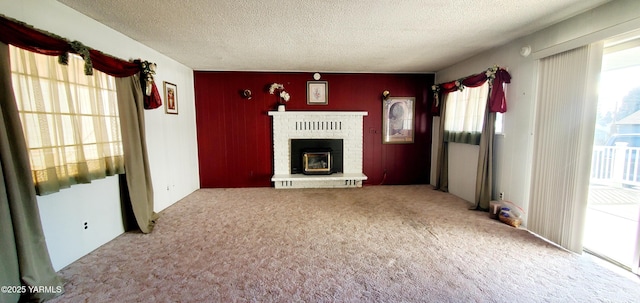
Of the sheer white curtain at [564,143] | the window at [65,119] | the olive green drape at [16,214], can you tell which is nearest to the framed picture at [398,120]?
the sheer white curtain at [564,143]

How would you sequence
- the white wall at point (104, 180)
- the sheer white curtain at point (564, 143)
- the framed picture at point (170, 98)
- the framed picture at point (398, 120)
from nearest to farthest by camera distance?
the white wall at point (104, 180) → the sheer white curtain at point (564, 143) → the framed picture at point (170, 98) → the framed picture at point (398, 120)

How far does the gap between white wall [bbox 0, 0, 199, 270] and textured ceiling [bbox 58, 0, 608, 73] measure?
0.51ft

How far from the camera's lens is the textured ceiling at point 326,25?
7.15ft

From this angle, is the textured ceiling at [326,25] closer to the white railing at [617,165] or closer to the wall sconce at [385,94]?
the wall sconce at [385,94]

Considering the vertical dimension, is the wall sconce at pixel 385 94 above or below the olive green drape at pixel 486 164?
above

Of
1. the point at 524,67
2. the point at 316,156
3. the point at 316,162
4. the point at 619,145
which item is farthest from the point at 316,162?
the point at 619,145

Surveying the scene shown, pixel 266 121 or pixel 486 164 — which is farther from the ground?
pixel 266 121

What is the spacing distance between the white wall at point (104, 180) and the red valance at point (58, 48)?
0.56 ft

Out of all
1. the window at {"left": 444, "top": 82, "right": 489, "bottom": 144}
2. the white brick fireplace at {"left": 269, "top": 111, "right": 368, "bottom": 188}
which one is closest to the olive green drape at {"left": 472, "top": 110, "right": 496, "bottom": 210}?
the window at {"left": 444, "top": 82, "right": 489, "bottom": 144}

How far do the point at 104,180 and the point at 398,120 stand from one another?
482cm

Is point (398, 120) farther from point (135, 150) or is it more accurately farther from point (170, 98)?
point (135, 150)

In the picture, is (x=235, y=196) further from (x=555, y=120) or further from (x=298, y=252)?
(x=555, y=120)

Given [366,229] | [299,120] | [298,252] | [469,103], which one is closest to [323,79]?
[299,120]

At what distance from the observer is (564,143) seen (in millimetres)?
2475
